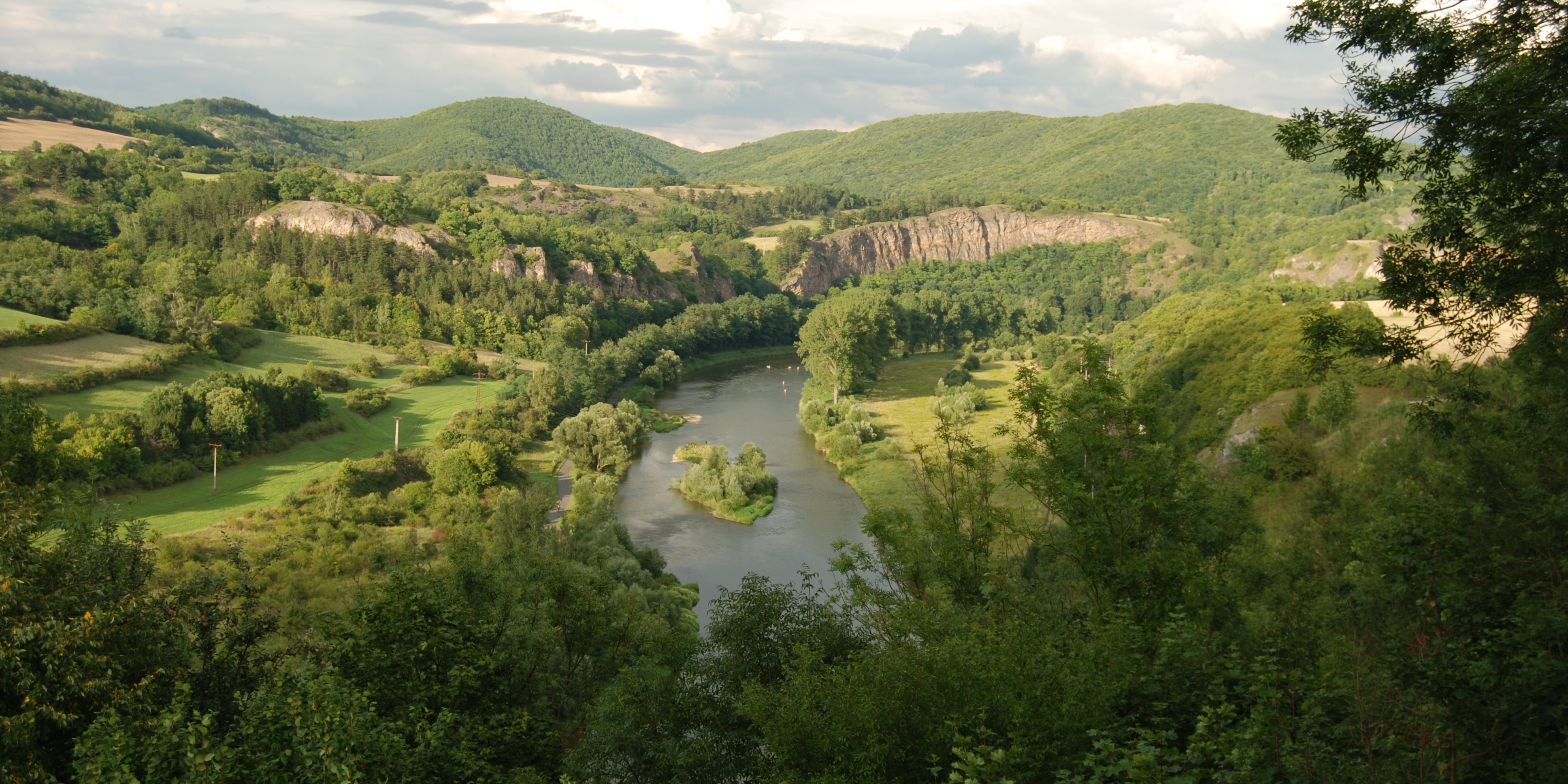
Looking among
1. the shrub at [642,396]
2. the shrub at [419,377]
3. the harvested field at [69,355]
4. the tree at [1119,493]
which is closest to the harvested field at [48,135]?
the harvested field at [69,355]

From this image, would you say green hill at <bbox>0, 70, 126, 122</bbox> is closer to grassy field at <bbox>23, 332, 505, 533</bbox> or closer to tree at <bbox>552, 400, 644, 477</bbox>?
grassy field at <bbox>23, 332, 505, 533</bbox>

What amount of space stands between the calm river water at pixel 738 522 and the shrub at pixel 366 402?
15.4 m

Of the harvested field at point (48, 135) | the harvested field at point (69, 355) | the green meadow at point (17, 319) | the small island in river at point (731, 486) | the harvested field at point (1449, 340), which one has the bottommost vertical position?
the small island in river at point (731, 486)

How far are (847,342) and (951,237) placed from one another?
268 ft

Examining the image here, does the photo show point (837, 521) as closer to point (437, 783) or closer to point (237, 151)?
point (437, 783)

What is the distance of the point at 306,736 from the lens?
8906 mm

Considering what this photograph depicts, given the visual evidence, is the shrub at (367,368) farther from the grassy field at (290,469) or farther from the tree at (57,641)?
the tree at (57,641)

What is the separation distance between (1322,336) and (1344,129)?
7.86 ft

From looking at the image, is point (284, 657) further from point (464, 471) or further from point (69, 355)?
point (69, 355)

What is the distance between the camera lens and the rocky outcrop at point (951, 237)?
136 metres

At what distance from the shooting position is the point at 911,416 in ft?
203

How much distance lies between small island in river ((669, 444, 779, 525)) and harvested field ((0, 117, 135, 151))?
269 feet

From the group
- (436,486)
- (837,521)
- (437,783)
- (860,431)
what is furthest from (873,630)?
(860,431)

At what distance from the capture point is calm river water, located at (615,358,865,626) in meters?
35.0
